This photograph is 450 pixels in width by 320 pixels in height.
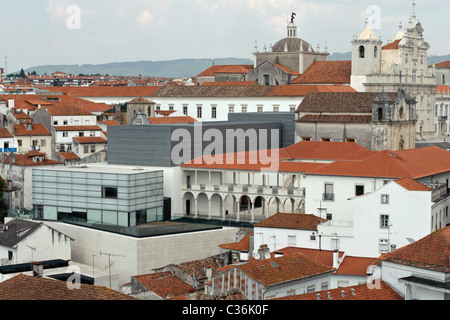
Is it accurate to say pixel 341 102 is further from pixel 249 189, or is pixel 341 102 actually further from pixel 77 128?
pixel 77 128

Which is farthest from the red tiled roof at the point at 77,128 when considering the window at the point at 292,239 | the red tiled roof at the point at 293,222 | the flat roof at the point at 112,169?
the window at the point at 292,239

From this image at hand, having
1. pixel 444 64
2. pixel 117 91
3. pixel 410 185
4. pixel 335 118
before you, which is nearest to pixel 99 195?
pixel 410 185

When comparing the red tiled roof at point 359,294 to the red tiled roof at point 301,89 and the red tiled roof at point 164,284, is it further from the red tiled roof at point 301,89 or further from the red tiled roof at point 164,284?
the red tiled roof at point 301,89

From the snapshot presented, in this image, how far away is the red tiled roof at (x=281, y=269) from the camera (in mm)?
19594

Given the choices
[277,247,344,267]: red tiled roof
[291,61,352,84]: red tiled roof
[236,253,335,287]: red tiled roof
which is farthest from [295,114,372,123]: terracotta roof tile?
[236,253,335,287]: red tiled roof

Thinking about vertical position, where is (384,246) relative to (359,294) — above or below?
below

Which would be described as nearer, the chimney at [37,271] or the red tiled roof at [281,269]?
the red tiled roof at [281,269]

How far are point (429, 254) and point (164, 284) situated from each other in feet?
29.7

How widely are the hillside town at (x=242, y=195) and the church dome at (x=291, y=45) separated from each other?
247 inches

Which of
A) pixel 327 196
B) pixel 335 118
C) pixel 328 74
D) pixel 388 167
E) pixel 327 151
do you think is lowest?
pixel 327 196

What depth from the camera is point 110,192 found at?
3506 centimetres

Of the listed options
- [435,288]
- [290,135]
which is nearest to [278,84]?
[290,135]

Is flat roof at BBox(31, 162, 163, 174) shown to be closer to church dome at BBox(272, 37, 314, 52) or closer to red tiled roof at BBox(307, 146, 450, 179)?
red tiled roof at BBox(307, 146, 450, 179)

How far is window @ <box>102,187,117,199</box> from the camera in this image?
34906mm
